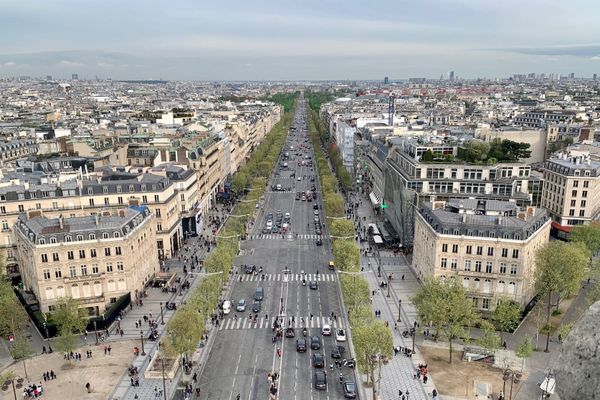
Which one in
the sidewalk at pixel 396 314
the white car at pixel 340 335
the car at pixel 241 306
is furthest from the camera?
the car at pixel 241 306

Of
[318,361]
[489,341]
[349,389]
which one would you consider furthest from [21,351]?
[489,341]

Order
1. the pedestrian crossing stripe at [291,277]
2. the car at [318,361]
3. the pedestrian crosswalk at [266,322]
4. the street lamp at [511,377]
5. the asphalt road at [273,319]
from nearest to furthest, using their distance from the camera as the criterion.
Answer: the street lamp at [511,377], the asphalt road at [273,319], the car at [318,361], the pedestrian crosswalk at [266,322], the pedestrian crossing stripe at [291,277]

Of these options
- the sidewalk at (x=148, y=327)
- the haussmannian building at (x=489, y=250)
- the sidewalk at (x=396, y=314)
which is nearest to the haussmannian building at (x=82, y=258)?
the sidewalk at (x=148, y=327)

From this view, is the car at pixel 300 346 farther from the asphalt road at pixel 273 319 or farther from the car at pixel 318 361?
the car at pixel 318 361

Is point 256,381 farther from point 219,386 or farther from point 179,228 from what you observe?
point 179,228

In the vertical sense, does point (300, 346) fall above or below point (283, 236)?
above

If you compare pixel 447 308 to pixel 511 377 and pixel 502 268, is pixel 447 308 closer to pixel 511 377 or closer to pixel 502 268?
pixel 511 377
